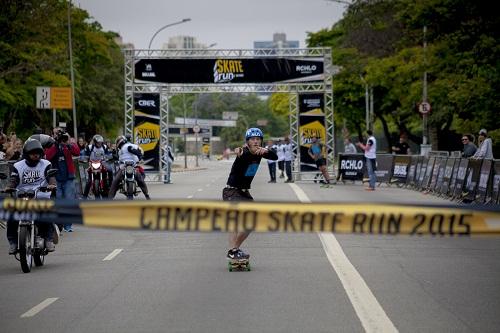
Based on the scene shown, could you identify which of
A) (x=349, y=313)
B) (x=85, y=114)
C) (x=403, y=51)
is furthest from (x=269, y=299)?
(x=85, y=114)

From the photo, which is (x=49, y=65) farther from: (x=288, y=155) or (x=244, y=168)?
(x=244, y=168)

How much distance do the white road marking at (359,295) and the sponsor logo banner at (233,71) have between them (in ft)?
85.0

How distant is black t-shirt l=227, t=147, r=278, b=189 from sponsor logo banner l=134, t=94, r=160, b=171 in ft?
92.8

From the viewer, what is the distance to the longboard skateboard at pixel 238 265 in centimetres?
1215

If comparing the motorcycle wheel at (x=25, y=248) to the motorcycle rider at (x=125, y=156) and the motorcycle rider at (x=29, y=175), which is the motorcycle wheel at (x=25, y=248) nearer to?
the motorcycle rider at (x=29, y=175)

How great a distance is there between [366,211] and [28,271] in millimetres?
6351

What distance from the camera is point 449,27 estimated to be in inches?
1309

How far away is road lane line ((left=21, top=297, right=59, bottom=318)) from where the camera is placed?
368 inches

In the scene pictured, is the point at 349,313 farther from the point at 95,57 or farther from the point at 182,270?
the point at 95,57

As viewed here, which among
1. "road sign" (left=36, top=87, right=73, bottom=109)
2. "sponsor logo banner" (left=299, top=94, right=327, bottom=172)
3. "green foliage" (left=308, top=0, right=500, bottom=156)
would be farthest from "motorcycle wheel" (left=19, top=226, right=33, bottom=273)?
"sponsor logo banner" (left=299, top=94, right=327, bottom=172)

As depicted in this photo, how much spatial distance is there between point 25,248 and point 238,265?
267cm

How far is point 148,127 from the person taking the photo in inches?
1594

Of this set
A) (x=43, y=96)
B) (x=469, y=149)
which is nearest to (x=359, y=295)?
(x=469, y=149)

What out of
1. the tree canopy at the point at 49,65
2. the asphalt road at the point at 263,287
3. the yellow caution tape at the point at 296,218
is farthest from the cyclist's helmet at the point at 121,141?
the tree canopy at the point at 49,65
